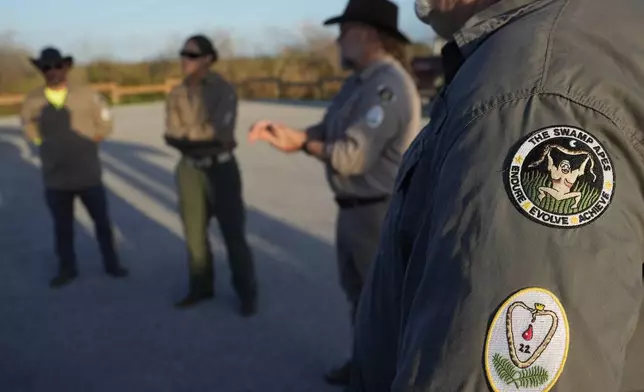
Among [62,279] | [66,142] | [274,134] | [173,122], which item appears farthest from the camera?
[62,279]

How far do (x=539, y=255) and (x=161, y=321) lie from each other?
3953 millimetres

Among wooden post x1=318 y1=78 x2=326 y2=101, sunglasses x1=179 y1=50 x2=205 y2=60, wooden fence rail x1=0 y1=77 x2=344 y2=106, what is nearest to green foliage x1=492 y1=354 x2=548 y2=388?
sunglasses x1=179 y1=50 x2=205 y2=60

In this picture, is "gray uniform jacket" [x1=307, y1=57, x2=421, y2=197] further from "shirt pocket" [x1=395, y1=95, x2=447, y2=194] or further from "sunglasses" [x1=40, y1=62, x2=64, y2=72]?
"sunglasses" [x1=40, y1=62, x2=64, y2=72]

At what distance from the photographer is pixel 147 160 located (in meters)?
A: 11.2

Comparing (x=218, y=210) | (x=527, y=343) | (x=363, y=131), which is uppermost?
(x=527, y=343)

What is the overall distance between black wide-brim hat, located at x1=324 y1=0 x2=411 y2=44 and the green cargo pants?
1.66m

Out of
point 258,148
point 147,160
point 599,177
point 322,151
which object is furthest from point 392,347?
point 258,148

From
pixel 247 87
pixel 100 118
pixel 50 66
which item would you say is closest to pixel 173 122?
pixel 100 118

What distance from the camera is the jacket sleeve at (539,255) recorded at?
0.78 meters

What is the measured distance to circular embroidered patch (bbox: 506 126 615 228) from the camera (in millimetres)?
792

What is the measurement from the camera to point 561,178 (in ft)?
2.64

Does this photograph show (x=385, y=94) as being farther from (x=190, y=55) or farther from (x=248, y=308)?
(x=248, y=308)

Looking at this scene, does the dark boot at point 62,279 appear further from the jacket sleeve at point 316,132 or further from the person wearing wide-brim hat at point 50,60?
the jacket sleeve at point 316,132

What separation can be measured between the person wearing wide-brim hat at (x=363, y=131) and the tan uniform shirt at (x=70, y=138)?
265cm
